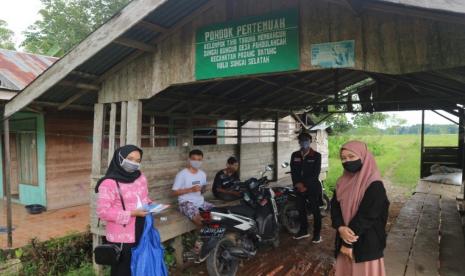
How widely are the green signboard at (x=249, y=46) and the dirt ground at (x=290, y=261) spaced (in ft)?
9.32

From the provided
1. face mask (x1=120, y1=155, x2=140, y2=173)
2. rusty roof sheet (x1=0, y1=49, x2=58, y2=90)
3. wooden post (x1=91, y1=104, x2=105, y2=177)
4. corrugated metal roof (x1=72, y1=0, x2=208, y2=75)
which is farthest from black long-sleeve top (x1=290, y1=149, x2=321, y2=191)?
rusty roof sheet (x1=0, y1=49, x2=58, y2=90)

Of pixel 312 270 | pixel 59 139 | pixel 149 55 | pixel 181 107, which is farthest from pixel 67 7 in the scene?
pixel 312 270

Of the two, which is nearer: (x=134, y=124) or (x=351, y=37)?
(x=351, y=37)

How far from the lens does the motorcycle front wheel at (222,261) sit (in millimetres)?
4234

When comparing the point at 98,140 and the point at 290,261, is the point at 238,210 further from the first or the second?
the point at 98,140

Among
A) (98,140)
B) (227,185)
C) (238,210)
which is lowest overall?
(238,210)

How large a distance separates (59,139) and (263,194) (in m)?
5.51

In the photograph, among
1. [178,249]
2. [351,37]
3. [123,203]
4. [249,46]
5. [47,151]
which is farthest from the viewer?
[47,151]

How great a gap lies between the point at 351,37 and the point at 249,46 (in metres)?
1.18

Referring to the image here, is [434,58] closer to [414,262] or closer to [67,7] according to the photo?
[414,262]

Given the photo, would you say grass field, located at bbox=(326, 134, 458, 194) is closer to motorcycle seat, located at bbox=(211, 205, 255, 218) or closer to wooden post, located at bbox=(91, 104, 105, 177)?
motorcycle seat, located at bbox=(211, 205, 255, 218)

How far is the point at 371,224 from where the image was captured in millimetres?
2750

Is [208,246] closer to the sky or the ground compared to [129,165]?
closer to the ground

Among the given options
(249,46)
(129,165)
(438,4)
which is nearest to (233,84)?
(249,46)
